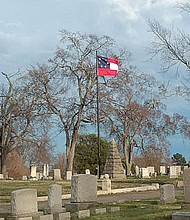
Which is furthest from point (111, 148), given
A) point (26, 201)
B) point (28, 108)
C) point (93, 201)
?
point (26, 201)

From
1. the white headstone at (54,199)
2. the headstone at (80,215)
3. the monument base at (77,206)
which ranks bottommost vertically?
the headstone at (80,215)

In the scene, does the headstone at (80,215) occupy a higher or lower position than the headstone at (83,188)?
lower

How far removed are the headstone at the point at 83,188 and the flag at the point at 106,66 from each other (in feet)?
70.9

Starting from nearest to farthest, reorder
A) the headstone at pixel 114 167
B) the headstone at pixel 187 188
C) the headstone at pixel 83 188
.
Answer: the headstone at pixel 187 188
the headstone at pixel 83 188
the headstone at pixel 114 167

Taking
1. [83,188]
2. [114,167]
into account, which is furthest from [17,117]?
[83,188]

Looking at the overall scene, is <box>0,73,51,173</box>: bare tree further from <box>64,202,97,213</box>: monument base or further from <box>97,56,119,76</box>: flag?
<box>64,202,97,213</box>: monument base

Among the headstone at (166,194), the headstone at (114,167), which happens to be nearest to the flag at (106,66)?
the headstone at (114,167)

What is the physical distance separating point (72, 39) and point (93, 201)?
2792 centimetres

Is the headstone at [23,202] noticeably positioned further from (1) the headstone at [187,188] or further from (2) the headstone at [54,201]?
(1) the headstone at [187,188]

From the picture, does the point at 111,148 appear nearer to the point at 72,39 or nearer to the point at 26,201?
the point at 72,39

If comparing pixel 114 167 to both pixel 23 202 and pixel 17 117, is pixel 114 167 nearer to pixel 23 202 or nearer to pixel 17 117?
pixel 17 117

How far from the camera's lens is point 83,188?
637 inches

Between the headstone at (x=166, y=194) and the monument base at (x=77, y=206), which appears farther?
the headstone at (x=166, y=194)

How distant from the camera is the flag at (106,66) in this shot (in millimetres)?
37562
